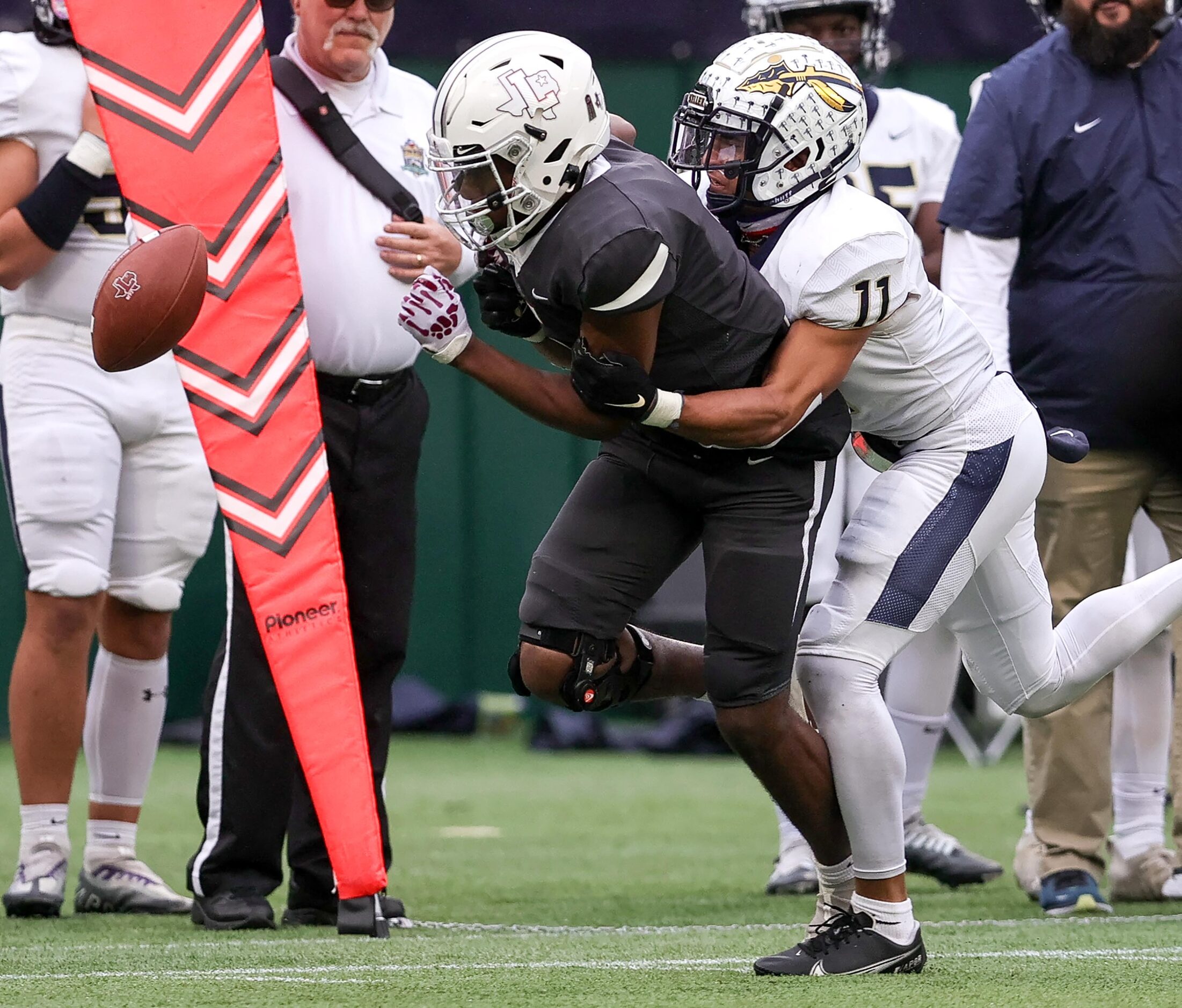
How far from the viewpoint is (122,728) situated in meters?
4.47

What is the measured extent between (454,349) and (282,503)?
78 centimetres

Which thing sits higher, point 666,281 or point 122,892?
point 666,281

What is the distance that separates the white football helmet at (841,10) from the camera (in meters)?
4.82

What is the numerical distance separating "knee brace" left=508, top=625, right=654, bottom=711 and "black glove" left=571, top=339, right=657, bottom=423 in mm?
496

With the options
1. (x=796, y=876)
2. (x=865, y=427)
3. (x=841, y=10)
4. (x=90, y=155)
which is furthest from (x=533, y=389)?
(x=841, y=10)

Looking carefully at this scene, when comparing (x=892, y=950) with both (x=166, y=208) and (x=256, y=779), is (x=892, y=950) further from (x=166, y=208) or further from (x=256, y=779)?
(x=166, y=208)

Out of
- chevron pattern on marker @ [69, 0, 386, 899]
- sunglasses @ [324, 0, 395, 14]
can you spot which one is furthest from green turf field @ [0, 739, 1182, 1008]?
sunglasses @ [324, 0, 395, 14]

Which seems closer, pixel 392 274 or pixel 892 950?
pixel 892 950

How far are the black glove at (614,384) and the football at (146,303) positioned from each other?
862 millimetres

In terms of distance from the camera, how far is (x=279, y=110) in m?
4.07

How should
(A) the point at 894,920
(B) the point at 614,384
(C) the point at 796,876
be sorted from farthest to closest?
(C) the point at 796,876 < (A) the point at 894,920 < (B) the point at 614,384

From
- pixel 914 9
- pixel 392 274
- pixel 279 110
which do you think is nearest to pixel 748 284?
pixel 392 274

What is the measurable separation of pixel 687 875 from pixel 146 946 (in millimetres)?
1731

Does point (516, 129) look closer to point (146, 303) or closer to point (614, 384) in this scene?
point (614, 384)
